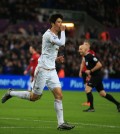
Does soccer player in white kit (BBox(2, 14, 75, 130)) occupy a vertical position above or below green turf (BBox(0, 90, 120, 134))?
above

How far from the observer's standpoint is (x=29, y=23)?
34.7m

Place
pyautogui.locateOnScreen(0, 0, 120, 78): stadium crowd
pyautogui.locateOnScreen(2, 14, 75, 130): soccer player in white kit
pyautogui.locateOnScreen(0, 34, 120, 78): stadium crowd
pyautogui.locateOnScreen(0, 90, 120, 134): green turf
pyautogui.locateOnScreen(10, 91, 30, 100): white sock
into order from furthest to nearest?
1. pyautogui.locateOnScreen(0, 0, 120, 78): stadium crowd
2. pyautogui.locateOnScreen(0, 34, 120, 78): stadium crowd
3. pyautogui.locateOnScreen(10, 91, 30, 100): white sock
4. pyautogui.locateOnScreen(2, 14, 75, 130): soccer player in white kit
5. pyautogui.locateOnScreen(0, 90, 120, 134): green turf

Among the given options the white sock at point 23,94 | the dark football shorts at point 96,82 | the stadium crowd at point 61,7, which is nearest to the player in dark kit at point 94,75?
the dark football shorts at point 96,82

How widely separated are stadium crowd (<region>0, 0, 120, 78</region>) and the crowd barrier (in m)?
0.69

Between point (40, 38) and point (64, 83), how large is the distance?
Result: 3.53 meters

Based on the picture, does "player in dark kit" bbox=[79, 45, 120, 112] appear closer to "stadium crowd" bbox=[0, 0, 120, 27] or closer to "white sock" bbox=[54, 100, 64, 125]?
"white sock" bbox=[54, 100, 64, 125]

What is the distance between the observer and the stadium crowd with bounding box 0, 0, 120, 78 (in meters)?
31.7

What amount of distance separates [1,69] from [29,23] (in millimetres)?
4388

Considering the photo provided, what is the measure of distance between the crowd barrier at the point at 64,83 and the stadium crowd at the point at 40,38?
694mm

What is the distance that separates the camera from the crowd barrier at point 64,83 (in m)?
31.0

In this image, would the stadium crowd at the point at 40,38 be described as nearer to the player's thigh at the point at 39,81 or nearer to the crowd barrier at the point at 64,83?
the crowd barrier at the point at 64,83

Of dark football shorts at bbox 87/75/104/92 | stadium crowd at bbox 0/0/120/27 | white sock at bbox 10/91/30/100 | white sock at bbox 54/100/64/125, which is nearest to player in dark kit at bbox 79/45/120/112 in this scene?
dark football shorts at bbox 87/75/104/92

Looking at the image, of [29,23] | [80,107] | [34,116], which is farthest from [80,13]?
Result: [34,116]

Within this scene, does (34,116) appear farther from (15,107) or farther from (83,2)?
(83,2)
